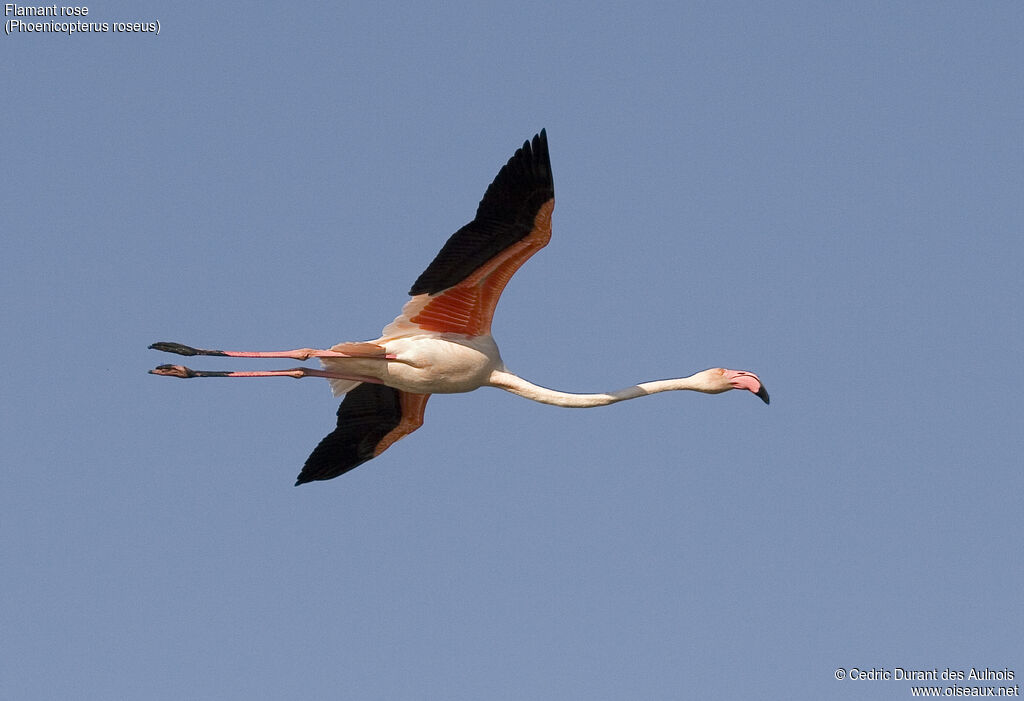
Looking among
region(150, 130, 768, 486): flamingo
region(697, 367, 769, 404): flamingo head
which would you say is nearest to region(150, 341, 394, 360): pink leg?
region(150, 130, 768, 486): flamingo

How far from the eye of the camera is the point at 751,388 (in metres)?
19.4

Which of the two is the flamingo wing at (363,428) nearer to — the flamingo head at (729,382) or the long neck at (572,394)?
the long neck at (572,394)

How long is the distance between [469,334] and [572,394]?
4.64 feet

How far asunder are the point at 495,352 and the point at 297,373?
7.69 ft

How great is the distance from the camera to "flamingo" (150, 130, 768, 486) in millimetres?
18344

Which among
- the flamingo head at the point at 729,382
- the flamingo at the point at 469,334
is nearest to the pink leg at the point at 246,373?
the flamingo at the point at 469,334

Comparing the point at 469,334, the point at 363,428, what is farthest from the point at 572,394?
the point at 363,428

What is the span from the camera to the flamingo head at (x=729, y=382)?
19344mm

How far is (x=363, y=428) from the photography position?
21266 mm

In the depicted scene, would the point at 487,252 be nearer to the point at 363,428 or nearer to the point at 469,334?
the point at 469,334

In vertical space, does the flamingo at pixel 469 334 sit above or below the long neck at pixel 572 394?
above

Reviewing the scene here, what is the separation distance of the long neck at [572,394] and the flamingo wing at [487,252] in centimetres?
66

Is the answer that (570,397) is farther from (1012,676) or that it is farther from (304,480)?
(1012,676)

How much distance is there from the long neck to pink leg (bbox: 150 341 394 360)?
1433mm
